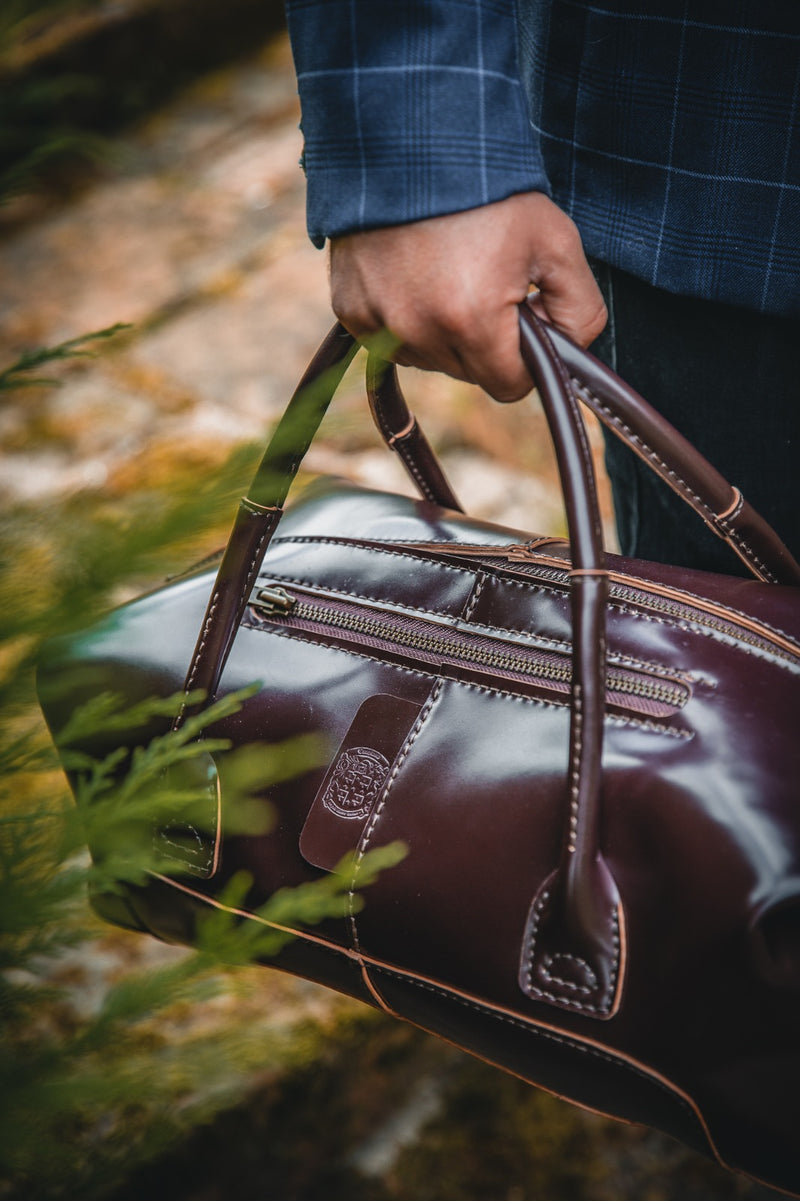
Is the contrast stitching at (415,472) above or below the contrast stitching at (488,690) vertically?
→ above

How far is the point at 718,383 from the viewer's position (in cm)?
85

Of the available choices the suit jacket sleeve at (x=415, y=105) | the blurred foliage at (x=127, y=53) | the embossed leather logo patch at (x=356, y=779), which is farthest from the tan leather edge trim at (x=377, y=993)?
the blurred foliage at (x=127, y=53)

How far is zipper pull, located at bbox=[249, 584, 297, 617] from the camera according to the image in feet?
2.60

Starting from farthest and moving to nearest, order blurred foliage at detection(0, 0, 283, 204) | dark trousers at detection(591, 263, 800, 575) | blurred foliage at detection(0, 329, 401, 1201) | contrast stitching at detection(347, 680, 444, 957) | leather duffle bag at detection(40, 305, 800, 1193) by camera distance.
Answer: blurred foliage at detection(0, 0, 283, 204) < dark trousers at detection(591, 263, 800, 575) < contrast stitching at detection(347, 680, 444, 957) < leather duffle bag at detection(40, 305, 800, 1193) < blurred foliage at detection(0, 329, 401, 1201)

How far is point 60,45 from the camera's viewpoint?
10.4 feet

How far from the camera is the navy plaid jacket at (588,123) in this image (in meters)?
0.64

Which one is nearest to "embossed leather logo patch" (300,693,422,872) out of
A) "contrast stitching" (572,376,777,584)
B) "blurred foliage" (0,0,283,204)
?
"contrast stitching" (572,376,777,584)

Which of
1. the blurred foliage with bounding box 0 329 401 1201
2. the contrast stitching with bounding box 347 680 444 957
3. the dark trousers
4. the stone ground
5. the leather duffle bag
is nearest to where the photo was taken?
the blurred foliage with bounding box 0 329 401 1201

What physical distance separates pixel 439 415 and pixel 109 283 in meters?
Result: 1.11

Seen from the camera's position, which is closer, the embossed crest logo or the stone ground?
the embossed crest logo

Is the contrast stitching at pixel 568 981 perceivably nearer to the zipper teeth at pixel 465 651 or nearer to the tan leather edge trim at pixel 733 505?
the zipper teeth at pixel 465 651

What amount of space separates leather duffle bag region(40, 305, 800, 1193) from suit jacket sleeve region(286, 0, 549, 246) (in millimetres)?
111

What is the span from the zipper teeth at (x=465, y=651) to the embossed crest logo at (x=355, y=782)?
0.10 meters

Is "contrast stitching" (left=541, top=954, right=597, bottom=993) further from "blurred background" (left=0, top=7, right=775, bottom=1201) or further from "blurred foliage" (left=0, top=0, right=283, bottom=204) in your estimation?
"blurred foliage" (left=0, top=0, right=283, bottom=204)
